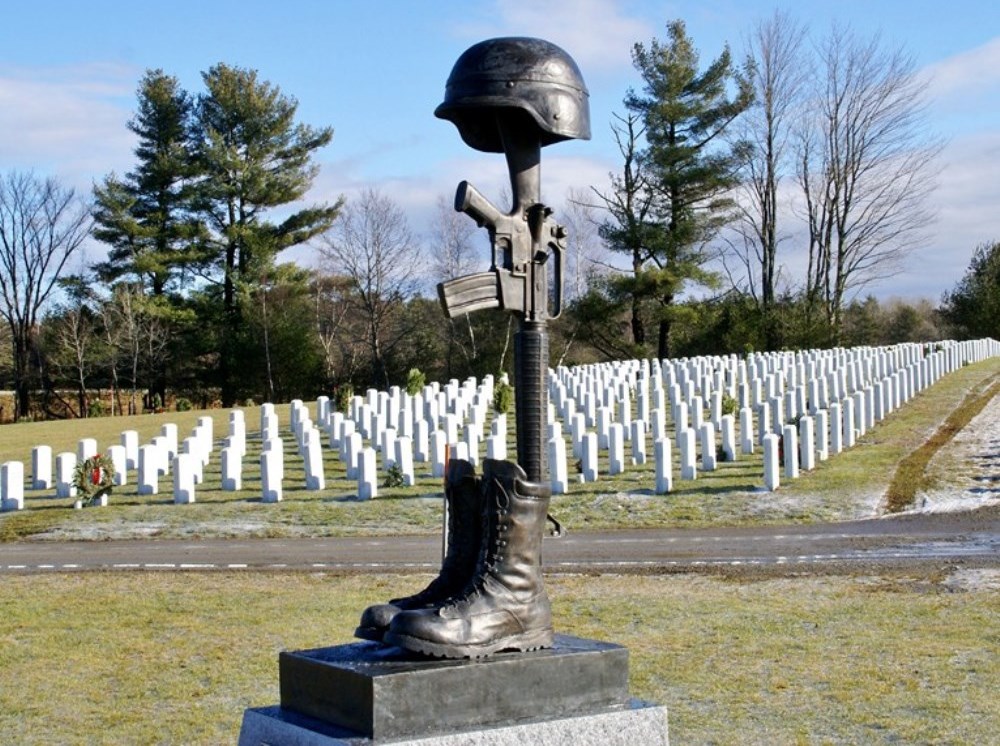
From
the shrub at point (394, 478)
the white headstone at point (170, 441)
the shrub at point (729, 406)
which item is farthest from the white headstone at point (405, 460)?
the shrub at point (729, 406)

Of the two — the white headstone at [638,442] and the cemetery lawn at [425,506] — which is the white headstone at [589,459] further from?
→ the white headstone at [638,442]

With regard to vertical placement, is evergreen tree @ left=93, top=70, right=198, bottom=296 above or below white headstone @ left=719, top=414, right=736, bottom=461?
above

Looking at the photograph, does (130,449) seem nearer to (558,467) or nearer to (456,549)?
(558,467)

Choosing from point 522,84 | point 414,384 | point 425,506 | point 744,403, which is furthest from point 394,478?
point 522,84

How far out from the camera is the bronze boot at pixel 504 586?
559 cm

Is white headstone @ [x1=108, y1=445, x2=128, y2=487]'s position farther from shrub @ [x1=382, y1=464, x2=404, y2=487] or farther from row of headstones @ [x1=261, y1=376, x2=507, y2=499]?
shrub @ [x1=382, y1=464, x2=404, y2=487]

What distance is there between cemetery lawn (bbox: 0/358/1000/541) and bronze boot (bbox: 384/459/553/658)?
10.9 metres

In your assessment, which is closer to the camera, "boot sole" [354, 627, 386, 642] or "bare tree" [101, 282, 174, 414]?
"boot sole" [354, 627, 386, 642]

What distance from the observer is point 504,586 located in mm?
5777

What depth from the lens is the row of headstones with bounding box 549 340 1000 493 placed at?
19.9m

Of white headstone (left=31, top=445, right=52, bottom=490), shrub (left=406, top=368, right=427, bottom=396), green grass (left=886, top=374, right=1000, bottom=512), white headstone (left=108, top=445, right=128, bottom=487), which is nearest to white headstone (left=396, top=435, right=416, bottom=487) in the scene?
white headstone (left=108, top=445, right=128, bottom=487)

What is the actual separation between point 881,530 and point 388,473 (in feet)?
24.9

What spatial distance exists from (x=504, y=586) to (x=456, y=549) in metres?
0.35

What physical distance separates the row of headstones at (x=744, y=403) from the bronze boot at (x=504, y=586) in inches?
504
